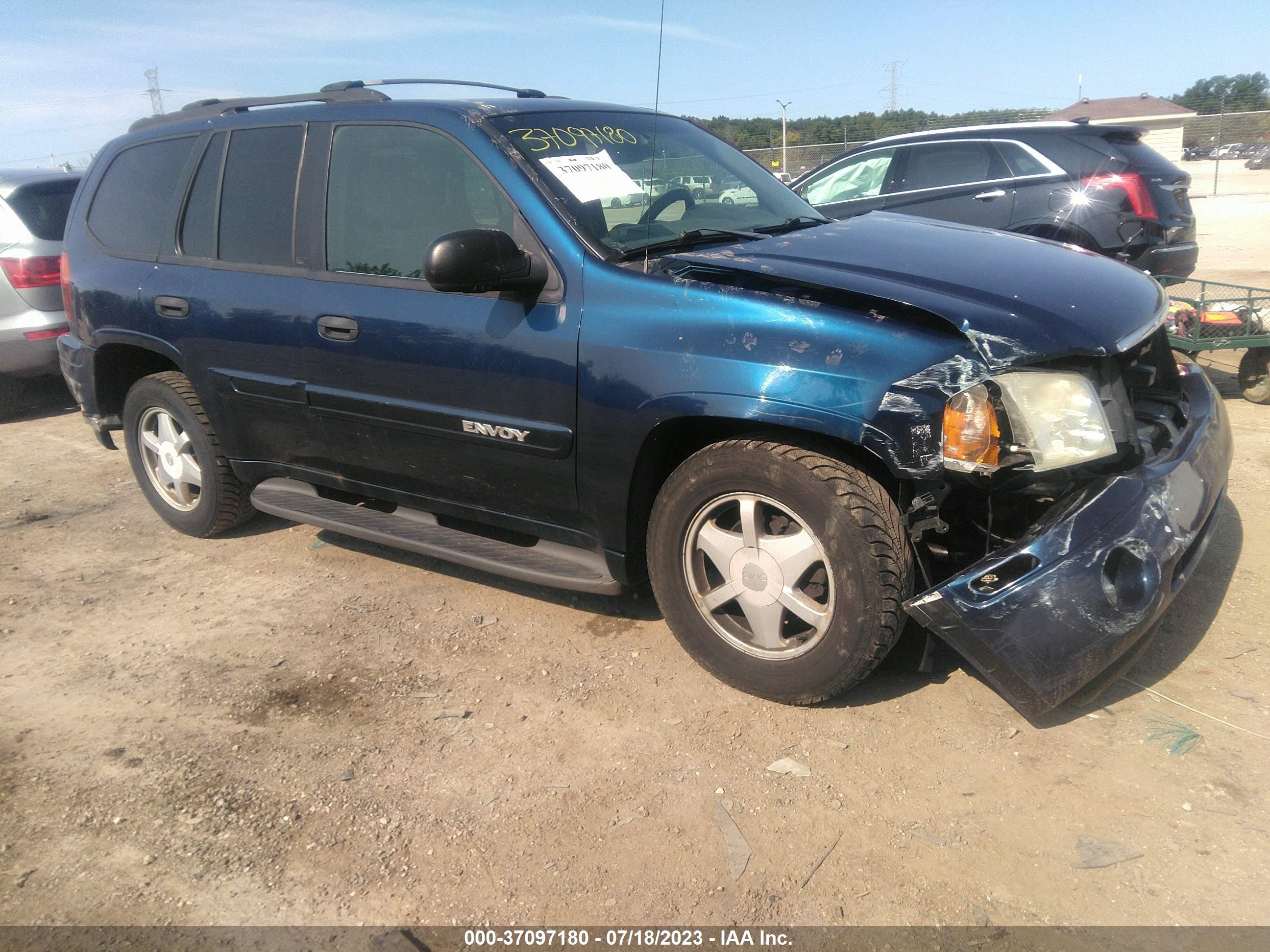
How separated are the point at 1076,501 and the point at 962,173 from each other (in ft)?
17.7

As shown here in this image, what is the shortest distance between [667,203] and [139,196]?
2604 mm

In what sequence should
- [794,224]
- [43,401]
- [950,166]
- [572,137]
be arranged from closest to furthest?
[572,137], [794,224], [950,166], [43,401]

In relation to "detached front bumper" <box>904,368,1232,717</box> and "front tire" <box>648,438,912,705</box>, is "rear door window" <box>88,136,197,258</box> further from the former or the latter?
"detached front bumper" <box>904,368,1232,717</box>

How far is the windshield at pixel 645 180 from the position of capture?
3.16m

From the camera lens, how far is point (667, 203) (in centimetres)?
346

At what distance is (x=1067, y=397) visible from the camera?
256 centimetres

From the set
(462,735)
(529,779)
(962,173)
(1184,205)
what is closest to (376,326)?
(462,735)

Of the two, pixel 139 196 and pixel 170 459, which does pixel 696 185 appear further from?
pixel 170 459

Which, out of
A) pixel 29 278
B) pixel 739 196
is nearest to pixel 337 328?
Result: pixel 739 196

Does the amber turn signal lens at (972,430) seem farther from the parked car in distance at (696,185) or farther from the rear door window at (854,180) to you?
the rear door window at (854,180)

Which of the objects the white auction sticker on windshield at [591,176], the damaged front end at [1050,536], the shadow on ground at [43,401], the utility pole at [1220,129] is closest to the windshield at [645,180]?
the white auction sticker on windshield at [591,176]

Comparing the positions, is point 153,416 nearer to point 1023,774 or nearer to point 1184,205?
point 1023,774

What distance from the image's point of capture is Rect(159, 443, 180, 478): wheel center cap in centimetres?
448

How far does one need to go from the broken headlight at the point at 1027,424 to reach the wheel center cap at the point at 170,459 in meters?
3.65
